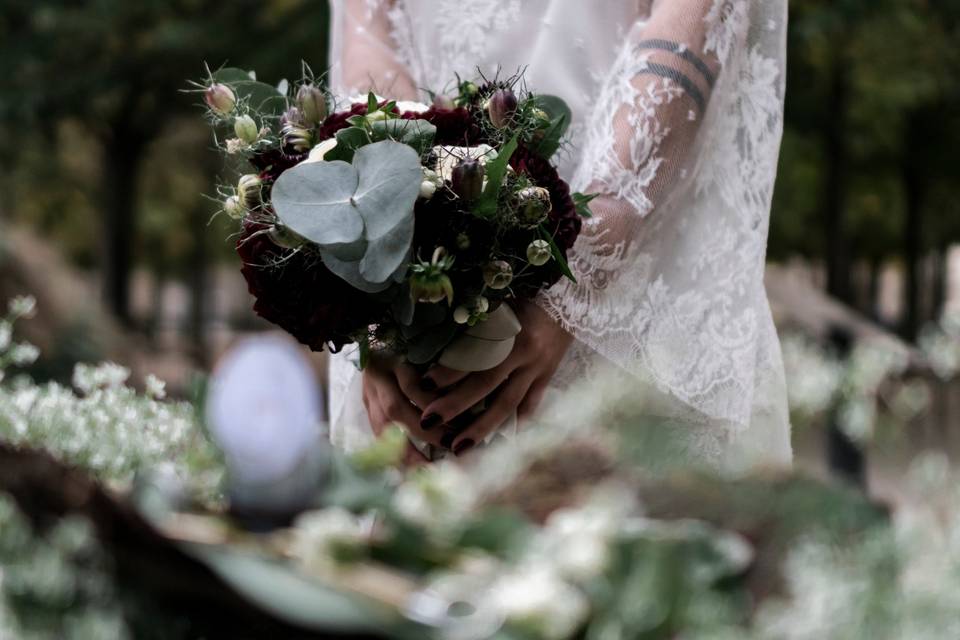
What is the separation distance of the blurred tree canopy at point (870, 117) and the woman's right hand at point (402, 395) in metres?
5.81

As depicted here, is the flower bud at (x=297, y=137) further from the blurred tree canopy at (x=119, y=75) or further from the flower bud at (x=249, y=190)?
the blurred tree canopy at (x=119, y=75)

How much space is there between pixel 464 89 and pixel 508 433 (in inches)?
23.1

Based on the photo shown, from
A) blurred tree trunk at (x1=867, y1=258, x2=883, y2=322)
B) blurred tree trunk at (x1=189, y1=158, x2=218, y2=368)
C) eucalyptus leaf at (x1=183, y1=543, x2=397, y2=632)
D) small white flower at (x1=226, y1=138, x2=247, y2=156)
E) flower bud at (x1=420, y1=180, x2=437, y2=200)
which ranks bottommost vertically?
blurred tree trunk at (x1=867, y1=258, x2=883, y2=322)

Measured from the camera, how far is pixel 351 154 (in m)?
1.54

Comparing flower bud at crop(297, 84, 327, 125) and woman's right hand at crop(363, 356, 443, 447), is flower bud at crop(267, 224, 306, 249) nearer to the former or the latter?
flower bud at crop(297, 84, 327, 125)

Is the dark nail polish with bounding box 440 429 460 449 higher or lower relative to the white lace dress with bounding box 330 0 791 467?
lower

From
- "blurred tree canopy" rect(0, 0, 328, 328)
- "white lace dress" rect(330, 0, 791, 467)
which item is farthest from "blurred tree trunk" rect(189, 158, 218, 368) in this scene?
"white lace dress" rect(330, 0, 791, 467)

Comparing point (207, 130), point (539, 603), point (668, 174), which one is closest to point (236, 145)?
point (668, 174)

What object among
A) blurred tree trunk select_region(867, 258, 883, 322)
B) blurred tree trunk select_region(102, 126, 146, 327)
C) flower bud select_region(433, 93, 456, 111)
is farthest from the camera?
blurred tree trunk select_region(867, 258, 883, 322)

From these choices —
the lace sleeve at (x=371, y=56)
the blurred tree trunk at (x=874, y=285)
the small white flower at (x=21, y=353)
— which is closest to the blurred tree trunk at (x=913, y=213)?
the blurred tree trunk at (x=874, y=285)

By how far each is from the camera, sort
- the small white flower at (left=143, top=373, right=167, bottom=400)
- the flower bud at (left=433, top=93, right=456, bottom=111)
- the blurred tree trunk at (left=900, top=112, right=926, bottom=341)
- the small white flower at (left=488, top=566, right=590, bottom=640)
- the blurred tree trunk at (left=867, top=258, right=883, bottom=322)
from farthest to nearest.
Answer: the blurred tree trunk at (left=867, top=258, right=883, bottom=322) < the blurred tree trunk at (left=900, top=112, right=926, bottom=341) < the flower bud at (left=433, top=93, right=456, bottom=111) < the small white flower at (left=143, top=373, right=167, bottom=400) < the small white flower at (left=488, top=566, right=590, bottom=640)

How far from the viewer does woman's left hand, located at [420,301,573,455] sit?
1.80m

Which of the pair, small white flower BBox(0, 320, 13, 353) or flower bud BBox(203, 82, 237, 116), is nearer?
small white flower BBox(0, 320, 13, 353)

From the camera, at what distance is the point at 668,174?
6.65 ft
